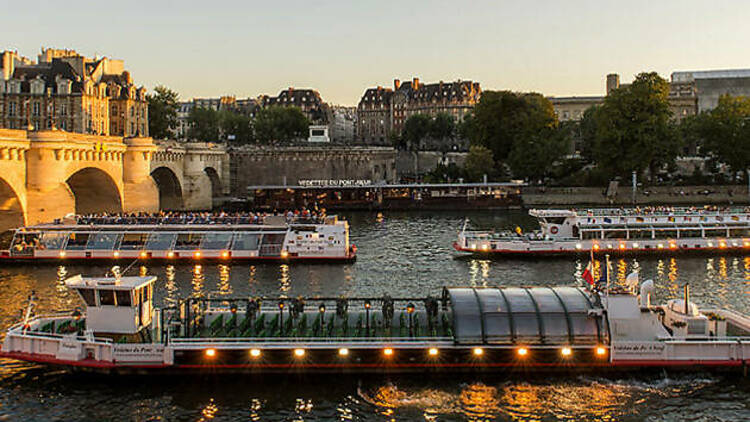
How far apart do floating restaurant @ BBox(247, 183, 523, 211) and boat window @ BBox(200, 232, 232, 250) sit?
43.8 m

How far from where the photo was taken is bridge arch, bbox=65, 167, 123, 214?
67.5m

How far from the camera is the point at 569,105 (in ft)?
528

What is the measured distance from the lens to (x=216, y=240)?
51281 millimetres

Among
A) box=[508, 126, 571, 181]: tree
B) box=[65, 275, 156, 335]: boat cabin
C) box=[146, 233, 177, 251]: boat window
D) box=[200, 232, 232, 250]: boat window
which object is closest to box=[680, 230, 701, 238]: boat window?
box=[200, 232, 232, 250]: boat window

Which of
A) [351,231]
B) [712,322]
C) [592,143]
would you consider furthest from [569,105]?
[712,322]

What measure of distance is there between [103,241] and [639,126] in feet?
223

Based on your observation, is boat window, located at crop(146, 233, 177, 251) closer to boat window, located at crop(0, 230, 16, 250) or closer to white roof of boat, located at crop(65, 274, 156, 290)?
boat window, located at crop(0, 230, 16, 250)

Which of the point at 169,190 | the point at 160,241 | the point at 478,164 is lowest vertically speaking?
the point at 160,241

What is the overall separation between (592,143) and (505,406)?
316ft

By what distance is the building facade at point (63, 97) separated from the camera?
8844 cm

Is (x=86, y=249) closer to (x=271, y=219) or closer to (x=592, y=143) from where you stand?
(x=271, y=219)

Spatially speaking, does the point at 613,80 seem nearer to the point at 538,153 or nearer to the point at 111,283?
the point at 538,153

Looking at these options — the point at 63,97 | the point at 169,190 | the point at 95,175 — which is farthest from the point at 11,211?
the point at 63,97

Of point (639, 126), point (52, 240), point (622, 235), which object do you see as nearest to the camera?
point (52, 240)
